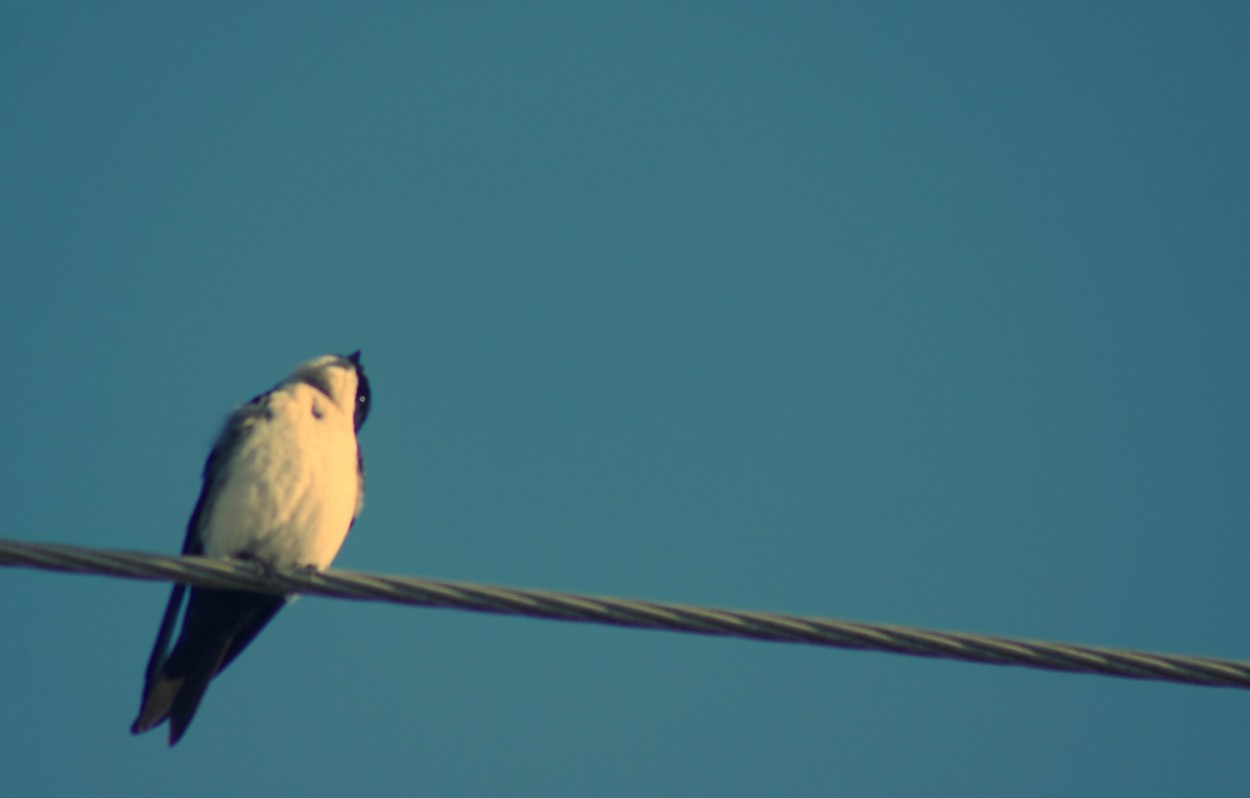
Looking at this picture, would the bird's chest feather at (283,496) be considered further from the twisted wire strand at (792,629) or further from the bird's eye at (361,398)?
the twisted wire strand at (792,629)

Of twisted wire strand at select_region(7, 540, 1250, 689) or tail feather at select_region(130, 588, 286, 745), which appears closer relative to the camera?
twisted wire strand at select_region(7, 540, 1250, 689)

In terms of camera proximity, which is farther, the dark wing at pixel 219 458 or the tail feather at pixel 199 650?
the dark wing at pixel 219 458

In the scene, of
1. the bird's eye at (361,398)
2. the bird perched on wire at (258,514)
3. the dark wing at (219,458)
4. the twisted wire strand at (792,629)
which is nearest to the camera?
the twisted wire strand at (792,629)

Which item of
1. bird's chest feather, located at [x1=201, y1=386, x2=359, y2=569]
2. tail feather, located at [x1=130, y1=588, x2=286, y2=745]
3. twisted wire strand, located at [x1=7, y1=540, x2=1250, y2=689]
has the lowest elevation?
twisted wire strand, located at [x1=7, y1=540, x2=1250, y2=689]

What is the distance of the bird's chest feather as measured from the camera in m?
5.31

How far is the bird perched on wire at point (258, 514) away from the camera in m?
5.23

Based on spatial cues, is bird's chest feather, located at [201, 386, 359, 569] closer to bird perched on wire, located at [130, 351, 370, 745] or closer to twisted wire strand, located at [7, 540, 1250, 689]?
bird perched on wire, located at [130, 351, 370, 745]

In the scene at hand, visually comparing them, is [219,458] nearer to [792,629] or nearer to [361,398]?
[361,398]

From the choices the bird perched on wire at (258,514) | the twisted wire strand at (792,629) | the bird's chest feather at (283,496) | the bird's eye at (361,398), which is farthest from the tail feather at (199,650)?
the twisted wire strand at (792,629)

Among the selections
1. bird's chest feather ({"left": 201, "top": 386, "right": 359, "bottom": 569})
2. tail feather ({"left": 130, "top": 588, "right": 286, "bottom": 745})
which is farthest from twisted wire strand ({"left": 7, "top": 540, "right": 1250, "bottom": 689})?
bird's chest feather ({"left": 201, "top": 386, "right": 359, "bottom": 569})

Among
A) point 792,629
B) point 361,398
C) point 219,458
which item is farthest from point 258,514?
point 792,629

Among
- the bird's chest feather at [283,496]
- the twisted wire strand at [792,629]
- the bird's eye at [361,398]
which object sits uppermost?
the bird's eye at [361,398]

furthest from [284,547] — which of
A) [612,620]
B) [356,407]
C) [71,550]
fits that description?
[612,620]

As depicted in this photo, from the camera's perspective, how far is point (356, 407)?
6.60 meters
